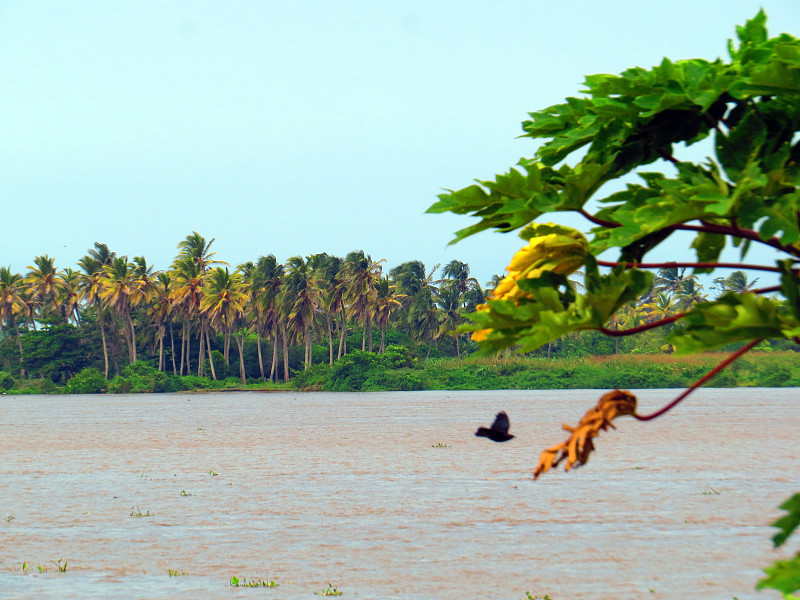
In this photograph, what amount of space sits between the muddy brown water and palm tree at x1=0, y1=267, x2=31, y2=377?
4786 centimetres

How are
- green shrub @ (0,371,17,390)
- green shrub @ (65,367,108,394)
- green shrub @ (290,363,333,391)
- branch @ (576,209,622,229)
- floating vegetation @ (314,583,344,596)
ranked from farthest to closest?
green shrub @ (0,371,17,390), green shrub @ (65,367,108,394), green shrub @ (290,363,333,391), floating vegetation @ (314,583,344,596), branch @ (576,209,622,229)

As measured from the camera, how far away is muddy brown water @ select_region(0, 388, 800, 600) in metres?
10.8

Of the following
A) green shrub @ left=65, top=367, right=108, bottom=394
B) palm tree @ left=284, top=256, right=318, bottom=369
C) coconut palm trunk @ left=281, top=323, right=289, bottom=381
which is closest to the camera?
palm tree @ left=284, top=256, right=318, bottom=369

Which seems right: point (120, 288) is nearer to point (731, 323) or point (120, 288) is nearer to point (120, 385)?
point (120, 385)

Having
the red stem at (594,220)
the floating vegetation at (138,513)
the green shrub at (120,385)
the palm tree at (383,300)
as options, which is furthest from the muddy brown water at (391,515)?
the green shrub at (120,385)

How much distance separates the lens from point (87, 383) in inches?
2992

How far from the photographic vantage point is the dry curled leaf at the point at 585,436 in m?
1.83

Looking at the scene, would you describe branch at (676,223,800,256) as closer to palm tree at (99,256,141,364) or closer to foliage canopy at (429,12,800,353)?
foliage canopy at (429,12,800,353)

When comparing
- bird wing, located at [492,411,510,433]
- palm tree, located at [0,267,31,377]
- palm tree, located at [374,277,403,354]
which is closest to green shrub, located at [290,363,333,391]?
palm tree, located at [374,277,403,354]

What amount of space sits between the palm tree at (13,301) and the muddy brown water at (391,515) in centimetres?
4786

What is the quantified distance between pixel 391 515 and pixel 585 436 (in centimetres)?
1397

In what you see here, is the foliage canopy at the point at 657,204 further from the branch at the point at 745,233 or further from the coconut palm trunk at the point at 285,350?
the coconut palm trunk at the point at 285,350

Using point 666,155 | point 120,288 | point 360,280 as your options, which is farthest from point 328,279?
point 666,155

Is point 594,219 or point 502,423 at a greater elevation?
point 594,219
